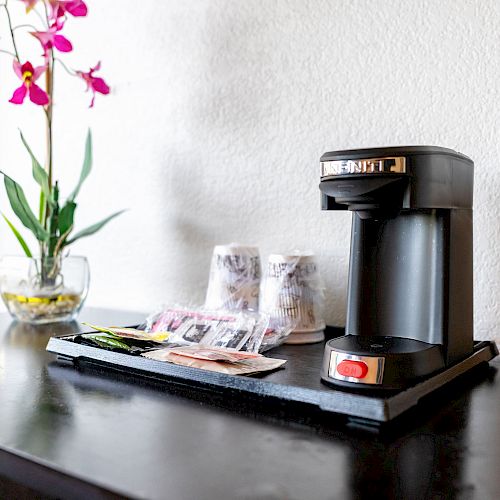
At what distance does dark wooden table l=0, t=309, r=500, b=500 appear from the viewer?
19.0 inches

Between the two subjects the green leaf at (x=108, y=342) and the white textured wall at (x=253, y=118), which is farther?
the white textured wall at (x=253, y=118)

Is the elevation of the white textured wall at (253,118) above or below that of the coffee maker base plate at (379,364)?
above

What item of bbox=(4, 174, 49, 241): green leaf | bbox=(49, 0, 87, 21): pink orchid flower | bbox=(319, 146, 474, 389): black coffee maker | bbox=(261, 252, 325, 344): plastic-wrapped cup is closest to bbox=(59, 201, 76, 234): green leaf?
bbox=(4, 174, 49, 241): green leaf

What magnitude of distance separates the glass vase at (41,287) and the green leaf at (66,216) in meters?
0.06

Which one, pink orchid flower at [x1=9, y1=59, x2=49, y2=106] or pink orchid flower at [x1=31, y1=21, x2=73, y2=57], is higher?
pink orchid flower at [x1=31, y1=21, x2=73, y2=57]

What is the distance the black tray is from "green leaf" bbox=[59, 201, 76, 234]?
0.42 m

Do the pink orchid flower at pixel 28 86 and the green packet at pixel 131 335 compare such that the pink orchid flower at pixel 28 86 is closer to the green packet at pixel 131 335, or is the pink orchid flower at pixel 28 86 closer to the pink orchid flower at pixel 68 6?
the pink orchid flower at pixel 68 6

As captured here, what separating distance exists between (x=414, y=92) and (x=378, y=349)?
1.59 ft

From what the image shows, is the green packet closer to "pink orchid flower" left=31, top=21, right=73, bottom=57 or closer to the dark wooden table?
the dark wooden table

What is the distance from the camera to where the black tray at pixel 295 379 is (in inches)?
24.1

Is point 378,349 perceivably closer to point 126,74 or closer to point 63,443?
point 63,443

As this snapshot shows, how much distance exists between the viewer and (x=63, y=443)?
22.1 inches

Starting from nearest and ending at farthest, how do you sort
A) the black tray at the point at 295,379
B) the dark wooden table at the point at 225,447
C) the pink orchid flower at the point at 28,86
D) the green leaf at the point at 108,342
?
the dark wooden table at the point at 225,447
the black tray at the point at 295,379
the green leaf at the point at 108,342
the pink orchid flower at the point at 28,86

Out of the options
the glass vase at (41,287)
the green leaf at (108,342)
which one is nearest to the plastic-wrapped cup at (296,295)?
the green leaf at (108,342)
